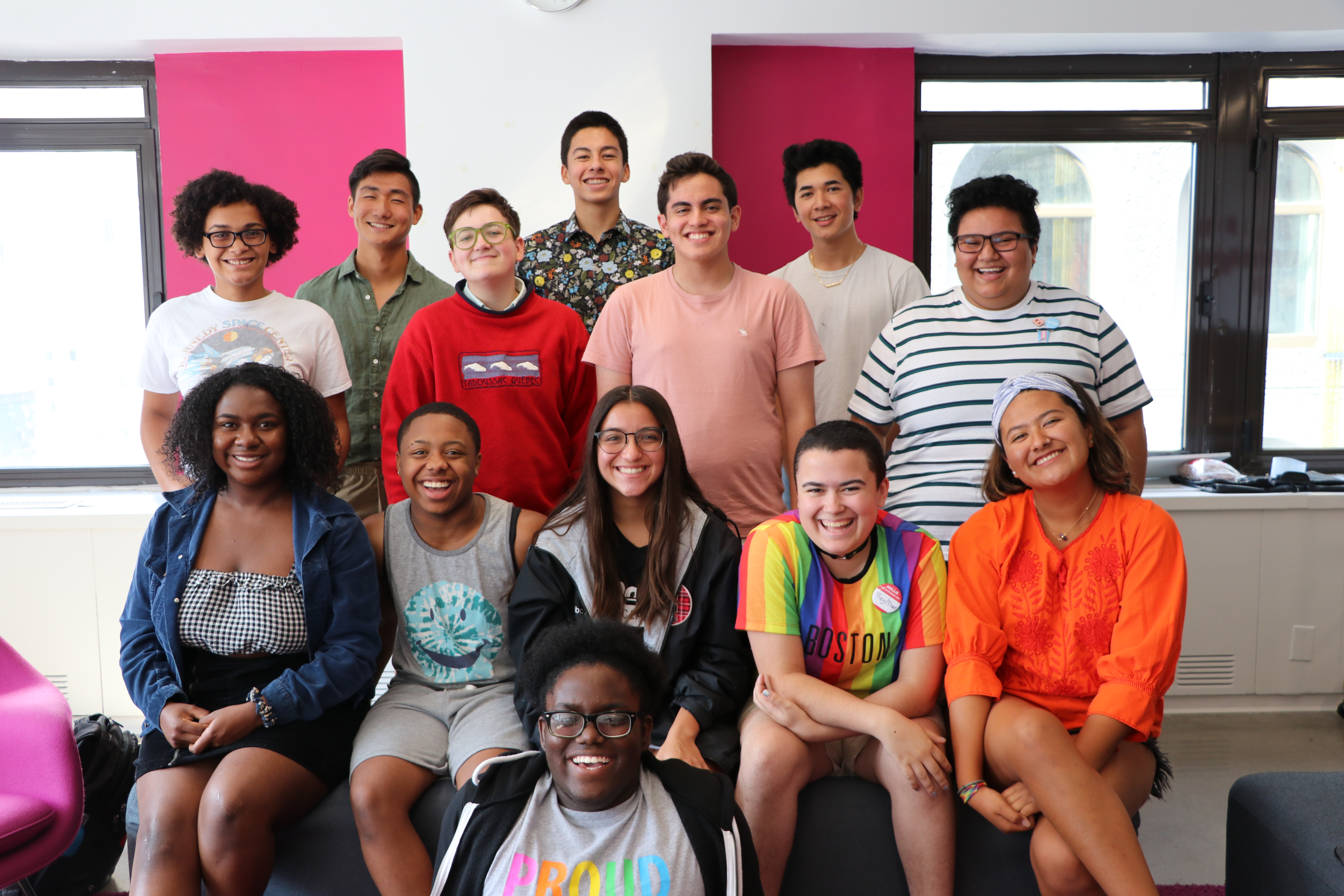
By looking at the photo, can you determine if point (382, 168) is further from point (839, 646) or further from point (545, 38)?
point (839, 646)

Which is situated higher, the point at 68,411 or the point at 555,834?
the point at 68,411

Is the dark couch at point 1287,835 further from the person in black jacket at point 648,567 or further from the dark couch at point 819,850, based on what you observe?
the person in black jacket at point 648,567

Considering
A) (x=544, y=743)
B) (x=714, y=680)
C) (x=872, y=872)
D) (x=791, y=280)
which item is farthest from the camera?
(x=791, y=280)

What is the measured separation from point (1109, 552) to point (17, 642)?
3.60 metres

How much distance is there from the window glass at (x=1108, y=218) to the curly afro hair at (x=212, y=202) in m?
2.54

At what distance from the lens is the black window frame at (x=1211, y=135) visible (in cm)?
371

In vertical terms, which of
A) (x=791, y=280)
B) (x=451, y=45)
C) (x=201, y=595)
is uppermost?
(x=451, y=45)

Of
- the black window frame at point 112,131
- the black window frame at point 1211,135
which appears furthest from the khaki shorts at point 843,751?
the black window frame at point 112,131

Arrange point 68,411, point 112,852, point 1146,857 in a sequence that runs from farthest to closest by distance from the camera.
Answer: point 68,411
point 1146,857
point 112,852

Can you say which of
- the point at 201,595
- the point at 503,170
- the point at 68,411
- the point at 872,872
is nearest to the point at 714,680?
the point at 872,872

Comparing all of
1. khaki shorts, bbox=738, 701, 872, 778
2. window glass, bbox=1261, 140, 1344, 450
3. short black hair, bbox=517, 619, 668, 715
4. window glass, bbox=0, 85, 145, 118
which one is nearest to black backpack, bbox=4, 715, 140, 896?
short black hair, bbox=517, 619, 668, 715

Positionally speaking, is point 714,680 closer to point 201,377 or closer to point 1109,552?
point 1109,552

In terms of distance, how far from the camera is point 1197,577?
332 cm

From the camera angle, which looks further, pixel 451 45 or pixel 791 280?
pixel 451 45
